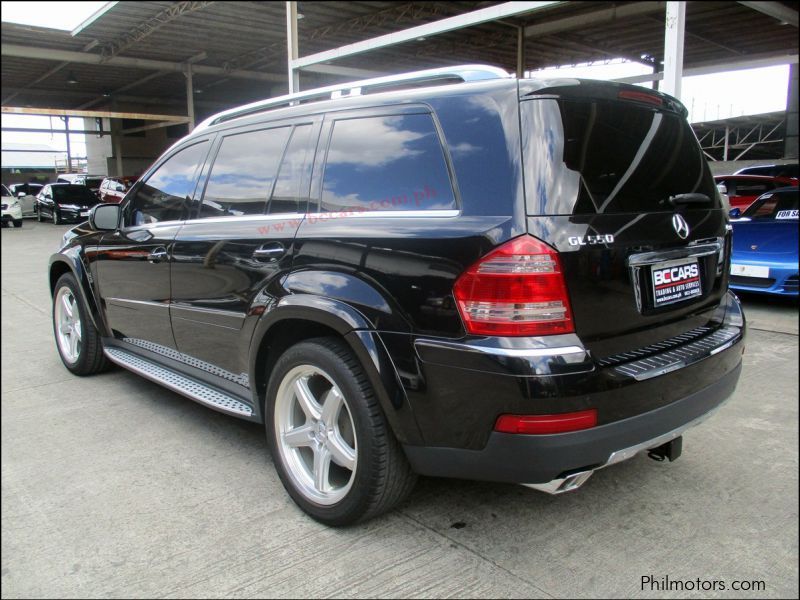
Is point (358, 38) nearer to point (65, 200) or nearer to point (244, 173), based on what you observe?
point (65, 200)

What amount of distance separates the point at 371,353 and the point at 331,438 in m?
0.54

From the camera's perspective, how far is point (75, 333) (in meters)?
4.75

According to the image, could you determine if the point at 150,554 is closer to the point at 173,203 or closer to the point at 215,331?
the point at 215,331

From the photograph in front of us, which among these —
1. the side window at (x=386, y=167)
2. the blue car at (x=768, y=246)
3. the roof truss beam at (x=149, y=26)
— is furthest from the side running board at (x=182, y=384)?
the roof truss beam at (x=149, y=26)

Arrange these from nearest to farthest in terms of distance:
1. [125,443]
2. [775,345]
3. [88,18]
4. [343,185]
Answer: [343,185]
[125,443]
[775,345]
[88,18]

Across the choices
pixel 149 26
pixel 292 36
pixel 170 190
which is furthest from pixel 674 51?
pixel 149 26

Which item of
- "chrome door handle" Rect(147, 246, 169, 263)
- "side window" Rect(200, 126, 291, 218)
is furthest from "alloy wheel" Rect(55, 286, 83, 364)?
"side window" Rect(200, 126, 291, 218)

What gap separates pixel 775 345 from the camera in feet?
17.8

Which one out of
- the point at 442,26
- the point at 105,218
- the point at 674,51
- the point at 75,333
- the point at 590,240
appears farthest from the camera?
the point at 442,26

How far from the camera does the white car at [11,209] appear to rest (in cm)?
2169

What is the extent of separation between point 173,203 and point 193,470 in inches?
64.1

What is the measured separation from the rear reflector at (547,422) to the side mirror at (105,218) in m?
3.26

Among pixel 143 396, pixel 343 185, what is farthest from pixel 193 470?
pixel 343 185

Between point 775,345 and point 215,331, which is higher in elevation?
point 215,331
